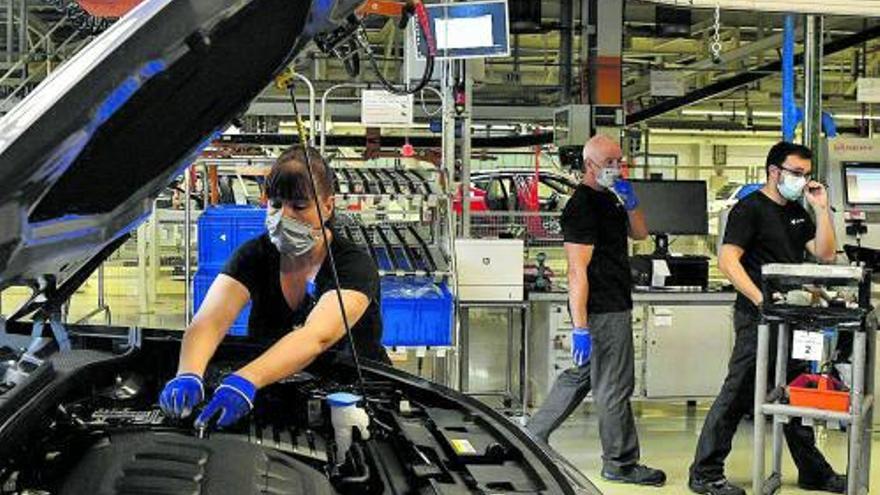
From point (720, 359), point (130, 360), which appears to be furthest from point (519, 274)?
point (130, 360)

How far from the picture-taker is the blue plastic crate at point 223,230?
4844mm

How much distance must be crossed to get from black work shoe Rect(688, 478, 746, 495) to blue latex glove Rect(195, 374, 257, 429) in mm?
2942

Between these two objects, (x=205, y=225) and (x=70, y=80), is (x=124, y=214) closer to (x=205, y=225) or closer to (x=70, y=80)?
(x=70, y=80)

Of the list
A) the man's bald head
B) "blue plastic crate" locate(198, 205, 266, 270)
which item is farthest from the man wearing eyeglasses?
"blue plastic crate" locate(198, 205, 266, 270)

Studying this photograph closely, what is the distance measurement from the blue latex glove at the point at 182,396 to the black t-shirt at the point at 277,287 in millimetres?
650

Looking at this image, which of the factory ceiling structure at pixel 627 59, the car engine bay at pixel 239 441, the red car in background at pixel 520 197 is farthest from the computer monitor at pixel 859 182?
the car engine bay at pixel 239 441

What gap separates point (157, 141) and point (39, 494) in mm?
571

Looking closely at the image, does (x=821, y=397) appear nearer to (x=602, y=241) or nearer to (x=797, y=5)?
(x=602, y=241)

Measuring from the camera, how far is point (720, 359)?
5.84m

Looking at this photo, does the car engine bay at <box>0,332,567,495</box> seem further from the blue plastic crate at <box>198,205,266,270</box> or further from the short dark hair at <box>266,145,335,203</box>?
the blue plastic crate at <box>198,205,266,270</box>

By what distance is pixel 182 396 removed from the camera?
2006mm

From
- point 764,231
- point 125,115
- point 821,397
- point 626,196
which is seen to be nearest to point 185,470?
point 125,115

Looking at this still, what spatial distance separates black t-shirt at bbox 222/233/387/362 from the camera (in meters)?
2.67

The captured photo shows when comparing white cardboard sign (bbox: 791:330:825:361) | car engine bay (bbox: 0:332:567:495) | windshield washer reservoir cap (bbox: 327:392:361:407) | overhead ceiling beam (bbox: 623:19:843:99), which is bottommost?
white cardboard sign (bbox: 791:330:825:361)
